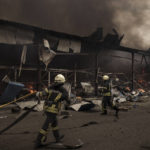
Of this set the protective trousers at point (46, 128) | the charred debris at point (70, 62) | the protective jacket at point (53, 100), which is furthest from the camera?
the charred debris at point (70, 62)

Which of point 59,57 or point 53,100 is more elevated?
point 59,57

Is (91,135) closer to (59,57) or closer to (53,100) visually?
(53,100)

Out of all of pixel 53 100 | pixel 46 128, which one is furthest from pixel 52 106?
pixel 46 128

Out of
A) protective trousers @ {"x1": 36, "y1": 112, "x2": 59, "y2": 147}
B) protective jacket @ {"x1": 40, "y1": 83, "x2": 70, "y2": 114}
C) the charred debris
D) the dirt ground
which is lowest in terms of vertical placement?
the dirt ground

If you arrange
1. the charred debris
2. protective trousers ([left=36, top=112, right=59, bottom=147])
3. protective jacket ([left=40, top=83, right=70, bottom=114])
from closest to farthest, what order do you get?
1. protective trousers ([left=36, top=112, right=59, bottom=147])
2. protective jacket ([left=40, top=83, right=70, bottom=114])
3. the charred debris

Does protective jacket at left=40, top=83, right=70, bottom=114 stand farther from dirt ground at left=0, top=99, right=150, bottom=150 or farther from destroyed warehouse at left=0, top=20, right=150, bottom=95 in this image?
destroyed warehouse at left=0, top=20, right=150, bottom=95

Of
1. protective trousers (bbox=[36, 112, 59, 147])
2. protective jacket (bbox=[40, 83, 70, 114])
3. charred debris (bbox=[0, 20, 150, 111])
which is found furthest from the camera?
charred debris (bbox=[0, 20, 150, 111])

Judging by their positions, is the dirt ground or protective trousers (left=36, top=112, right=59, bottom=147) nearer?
protective trousers (left=36, top=112, right=59, bottom=147)

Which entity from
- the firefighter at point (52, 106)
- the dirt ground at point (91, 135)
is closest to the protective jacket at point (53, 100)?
the firefighter at point (52, 106)

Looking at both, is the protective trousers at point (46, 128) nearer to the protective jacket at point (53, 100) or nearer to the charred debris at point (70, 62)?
the protective jacket at point (53, 100)

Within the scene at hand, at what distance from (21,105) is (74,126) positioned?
4.04 m

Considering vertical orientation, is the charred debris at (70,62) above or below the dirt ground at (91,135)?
above

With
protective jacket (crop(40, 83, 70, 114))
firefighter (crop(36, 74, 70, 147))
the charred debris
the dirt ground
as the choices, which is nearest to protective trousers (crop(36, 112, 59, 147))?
firefighter (crop(36, 74, 70, 147))

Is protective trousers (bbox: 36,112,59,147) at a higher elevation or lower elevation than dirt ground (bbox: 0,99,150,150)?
higher
